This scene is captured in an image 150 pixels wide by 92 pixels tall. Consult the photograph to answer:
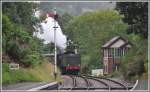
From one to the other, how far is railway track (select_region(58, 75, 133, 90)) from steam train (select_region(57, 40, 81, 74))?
300 mm

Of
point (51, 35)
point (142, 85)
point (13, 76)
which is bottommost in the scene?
point (142, 85)

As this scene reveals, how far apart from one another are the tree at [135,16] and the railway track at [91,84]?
1848 millimetres

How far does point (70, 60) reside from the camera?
22.1m

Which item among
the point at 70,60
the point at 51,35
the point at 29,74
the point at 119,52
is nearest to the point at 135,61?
the point at 119,52

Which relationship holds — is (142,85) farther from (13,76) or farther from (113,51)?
(13,76)

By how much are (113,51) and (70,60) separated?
190 centimetres

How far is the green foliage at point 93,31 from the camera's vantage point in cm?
2081

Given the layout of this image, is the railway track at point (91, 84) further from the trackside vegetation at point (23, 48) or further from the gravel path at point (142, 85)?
the trackside vegetation at point (23, 48)

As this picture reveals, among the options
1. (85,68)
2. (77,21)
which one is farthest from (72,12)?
(85,68)

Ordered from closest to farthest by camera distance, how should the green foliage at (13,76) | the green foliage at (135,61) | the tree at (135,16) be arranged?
the green foliage at (135,61), the green foliage at (13,76), the tree at (135,16)

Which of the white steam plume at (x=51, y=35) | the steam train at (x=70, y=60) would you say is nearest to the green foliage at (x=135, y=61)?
the steam train at (x=70, y=60)

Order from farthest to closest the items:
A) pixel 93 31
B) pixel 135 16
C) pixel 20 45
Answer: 1. pixel 135 16
2. pixel 20 45
3. pixel 93 31

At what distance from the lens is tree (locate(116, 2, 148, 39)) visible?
71.2ft

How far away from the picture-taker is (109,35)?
68.4ft
